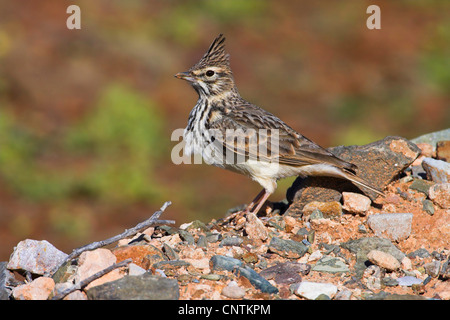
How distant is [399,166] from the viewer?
5.96m

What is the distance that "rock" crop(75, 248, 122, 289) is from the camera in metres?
4.43

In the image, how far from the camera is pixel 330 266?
4891 millimetres

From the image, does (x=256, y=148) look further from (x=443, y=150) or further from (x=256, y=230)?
(x=443, y=150)

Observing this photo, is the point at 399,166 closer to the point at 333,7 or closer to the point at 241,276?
the point at 241,276

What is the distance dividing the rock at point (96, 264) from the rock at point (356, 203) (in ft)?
7.51

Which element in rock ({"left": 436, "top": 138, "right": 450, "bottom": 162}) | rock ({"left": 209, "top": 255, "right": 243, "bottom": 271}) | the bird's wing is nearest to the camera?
rock ({"left": 209, "top": 255, "right": 243, "bottom": 271})

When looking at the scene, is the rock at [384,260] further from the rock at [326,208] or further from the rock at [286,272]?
the rock at [326,208]

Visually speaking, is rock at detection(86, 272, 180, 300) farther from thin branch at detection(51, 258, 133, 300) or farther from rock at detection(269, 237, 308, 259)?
rock at detection(269, 237, 308, 259)

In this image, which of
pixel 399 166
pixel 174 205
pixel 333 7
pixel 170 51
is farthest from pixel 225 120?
pixel 333 7

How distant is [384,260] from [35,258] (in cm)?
283

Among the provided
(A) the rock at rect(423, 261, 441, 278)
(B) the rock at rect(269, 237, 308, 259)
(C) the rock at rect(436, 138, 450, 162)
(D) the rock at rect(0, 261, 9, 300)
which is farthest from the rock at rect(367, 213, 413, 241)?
(D) the rock at rect(0, 261, 9, 300)

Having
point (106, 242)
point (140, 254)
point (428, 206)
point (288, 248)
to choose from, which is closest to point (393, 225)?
point (428, 206)

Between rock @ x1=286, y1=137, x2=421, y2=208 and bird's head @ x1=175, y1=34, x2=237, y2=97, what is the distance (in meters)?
1.58

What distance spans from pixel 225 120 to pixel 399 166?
6.21 ft
